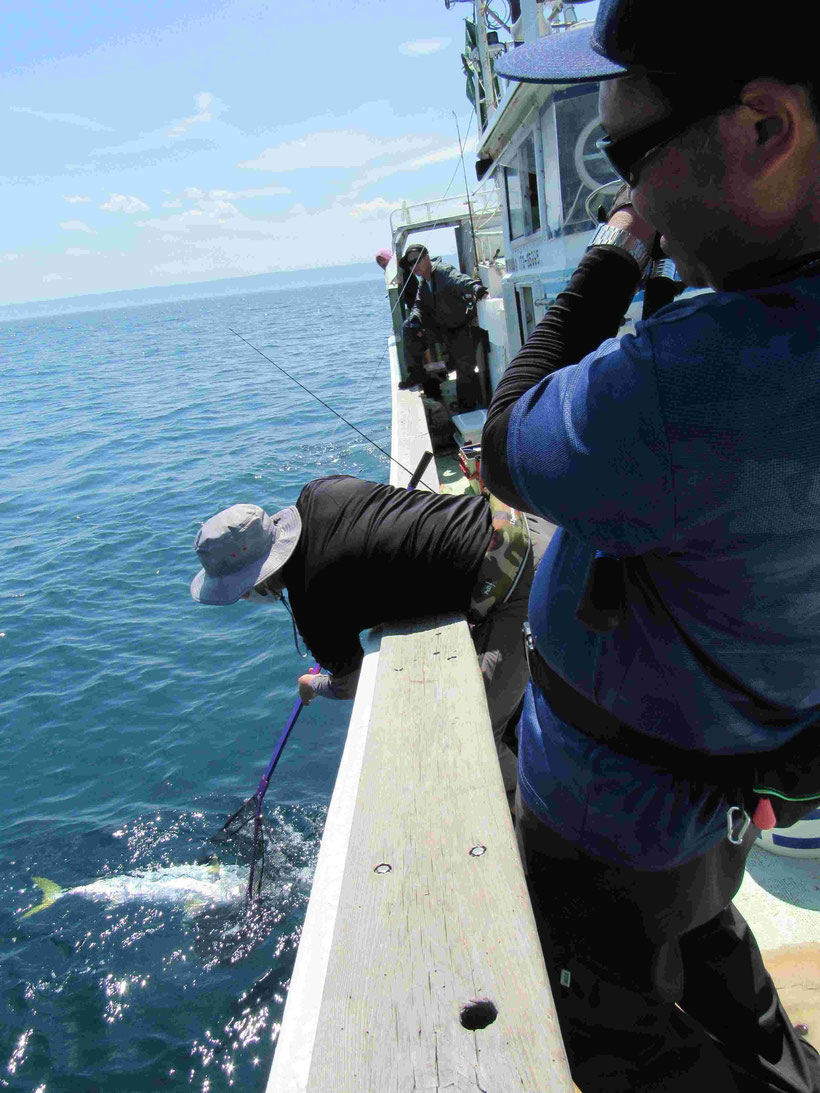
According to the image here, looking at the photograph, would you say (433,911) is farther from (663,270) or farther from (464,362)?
(464,362)

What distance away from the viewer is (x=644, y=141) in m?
0.94

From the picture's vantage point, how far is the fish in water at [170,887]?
4.82 metres

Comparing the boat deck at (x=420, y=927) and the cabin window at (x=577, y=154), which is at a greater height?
the cabin window at (x=577, y=154)

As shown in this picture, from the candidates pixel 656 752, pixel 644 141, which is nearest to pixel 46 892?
pixel 656 752

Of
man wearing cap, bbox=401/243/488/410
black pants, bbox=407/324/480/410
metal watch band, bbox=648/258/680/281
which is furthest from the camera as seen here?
black pants, bbox=407/324/480/410

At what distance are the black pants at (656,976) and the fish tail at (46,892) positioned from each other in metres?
4.84

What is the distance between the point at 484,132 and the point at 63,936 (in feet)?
30.4

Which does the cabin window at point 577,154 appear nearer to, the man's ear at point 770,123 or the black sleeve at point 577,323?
the black sleeve at point 577,323

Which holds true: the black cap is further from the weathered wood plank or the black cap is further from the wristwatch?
the weathered wood plank

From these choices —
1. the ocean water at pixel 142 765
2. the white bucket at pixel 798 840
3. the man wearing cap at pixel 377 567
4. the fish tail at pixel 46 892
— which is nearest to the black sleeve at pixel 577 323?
the man wearing cap at pixel 377 567

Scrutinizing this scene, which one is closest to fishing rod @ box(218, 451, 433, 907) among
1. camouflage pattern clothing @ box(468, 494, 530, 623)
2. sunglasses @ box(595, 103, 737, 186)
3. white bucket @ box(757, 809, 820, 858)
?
camouflage pattern clothing @ box(468, 494, 530, 623)

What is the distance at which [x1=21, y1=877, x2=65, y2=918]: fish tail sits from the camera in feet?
16.5

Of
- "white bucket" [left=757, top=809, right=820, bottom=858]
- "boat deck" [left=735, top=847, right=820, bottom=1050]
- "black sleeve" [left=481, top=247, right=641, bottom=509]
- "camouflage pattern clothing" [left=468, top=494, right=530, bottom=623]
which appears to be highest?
"black sleeve" [left=481, top=247, right=641, bottom=509]

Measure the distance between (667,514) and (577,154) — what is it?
6.43 metres
